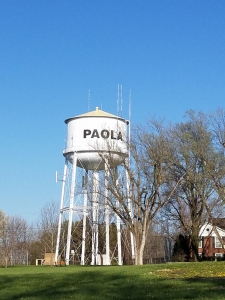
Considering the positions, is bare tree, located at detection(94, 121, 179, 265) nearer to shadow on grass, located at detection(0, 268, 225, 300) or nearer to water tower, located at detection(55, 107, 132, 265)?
water tower, located at detection(55, 107, 132, 265)

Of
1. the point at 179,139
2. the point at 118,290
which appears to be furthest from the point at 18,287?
the point at 179,139

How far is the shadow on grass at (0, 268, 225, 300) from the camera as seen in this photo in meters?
16.3

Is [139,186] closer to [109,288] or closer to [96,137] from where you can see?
[96,137]

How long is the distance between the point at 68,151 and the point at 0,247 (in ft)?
80.4

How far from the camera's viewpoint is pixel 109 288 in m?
18.8

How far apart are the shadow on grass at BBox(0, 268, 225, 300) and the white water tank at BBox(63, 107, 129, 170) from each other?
66.5ft

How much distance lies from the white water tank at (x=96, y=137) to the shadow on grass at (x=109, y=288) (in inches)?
798

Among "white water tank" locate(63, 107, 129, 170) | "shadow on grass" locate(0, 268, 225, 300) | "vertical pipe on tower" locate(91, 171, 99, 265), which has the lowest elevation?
"shadow on grass" locate(0, 268, 225, 300)

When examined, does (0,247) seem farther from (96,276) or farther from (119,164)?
(96,276)

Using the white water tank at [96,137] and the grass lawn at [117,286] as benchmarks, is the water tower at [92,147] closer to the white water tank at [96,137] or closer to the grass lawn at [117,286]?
the white water tank at [96,137]

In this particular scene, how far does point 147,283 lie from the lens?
20.0 meters

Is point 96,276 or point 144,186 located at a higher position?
point 144,186

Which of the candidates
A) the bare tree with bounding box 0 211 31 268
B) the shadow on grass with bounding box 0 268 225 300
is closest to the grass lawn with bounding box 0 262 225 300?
the shadow on grass with bounding box 0 268 225 300

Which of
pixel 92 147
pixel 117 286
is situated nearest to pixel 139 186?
pixel 92 147
